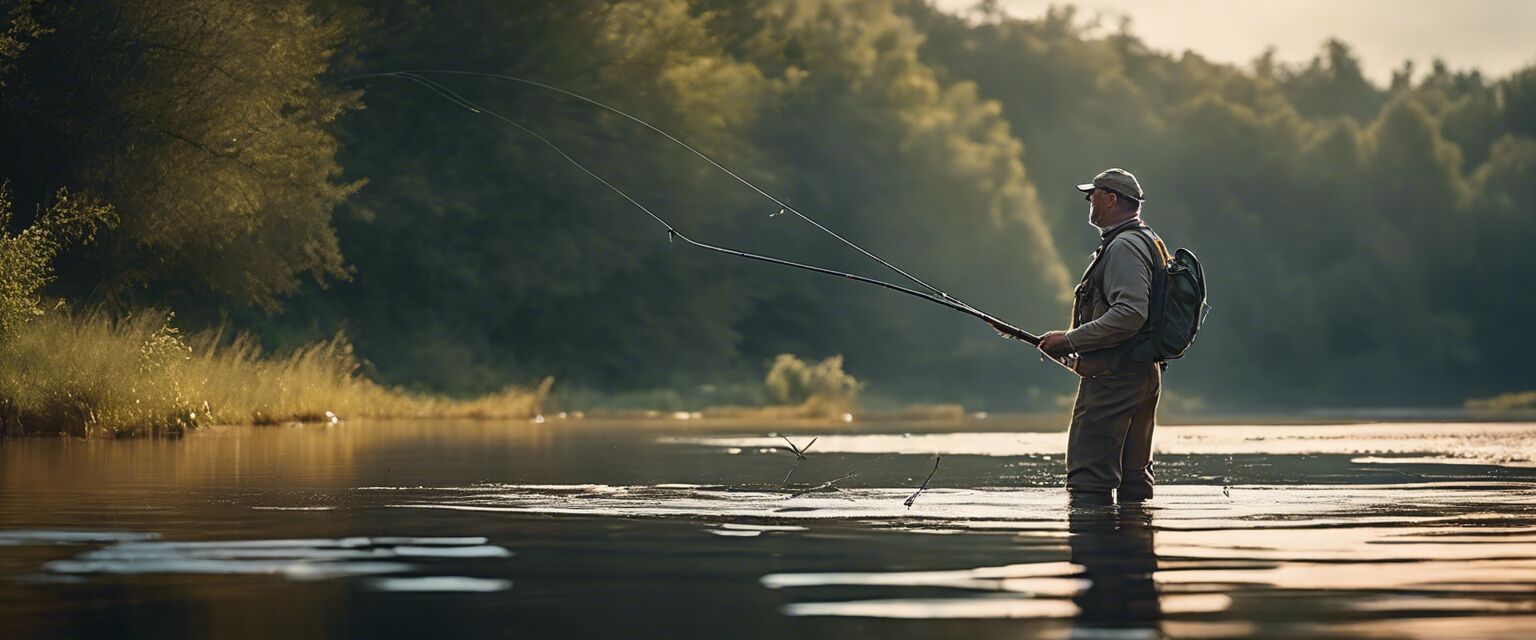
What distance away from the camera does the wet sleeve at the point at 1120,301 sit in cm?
1424

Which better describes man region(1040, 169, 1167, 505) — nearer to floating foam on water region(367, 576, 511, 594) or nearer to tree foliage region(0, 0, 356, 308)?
floating foam on water region(367, 576, 511, 594)

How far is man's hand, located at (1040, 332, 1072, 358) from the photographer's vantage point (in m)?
14.3

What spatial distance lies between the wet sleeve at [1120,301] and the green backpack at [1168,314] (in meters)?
0.09

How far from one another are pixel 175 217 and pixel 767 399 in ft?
69.9

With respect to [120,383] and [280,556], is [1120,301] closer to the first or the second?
[280,556]

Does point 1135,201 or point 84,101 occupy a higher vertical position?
point 84,101

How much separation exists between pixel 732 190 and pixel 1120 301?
43.3m

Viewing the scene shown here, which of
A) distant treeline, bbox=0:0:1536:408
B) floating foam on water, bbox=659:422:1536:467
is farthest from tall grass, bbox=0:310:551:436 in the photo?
floating foam on water, bbox=659:422:1536:467

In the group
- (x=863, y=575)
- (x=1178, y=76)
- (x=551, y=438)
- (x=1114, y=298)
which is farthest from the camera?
(x=1178, y=76)

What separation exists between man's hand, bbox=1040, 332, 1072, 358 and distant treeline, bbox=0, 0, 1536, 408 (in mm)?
19571

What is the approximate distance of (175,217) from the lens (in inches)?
1298

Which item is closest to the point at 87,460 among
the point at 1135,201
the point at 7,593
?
the point at 1135,201

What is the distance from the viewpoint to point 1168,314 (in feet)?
47.3

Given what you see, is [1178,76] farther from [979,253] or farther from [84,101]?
[84,101]
